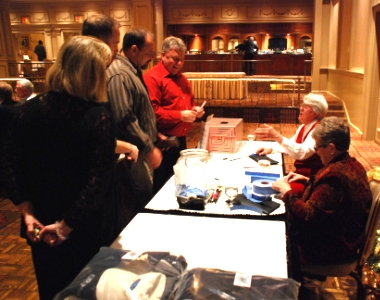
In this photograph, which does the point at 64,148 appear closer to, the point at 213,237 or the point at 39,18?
the point at 213,237

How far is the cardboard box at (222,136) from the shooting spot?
105 inches

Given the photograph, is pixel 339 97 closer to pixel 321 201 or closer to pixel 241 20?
pixel 241 20

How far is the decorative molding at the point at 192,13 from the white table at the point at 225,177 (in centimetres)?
1040

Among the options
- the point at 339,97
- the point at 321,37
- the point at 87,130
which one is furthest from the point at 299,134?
the point at 321,37

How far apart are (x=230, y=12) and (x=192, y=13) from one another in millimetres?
1269

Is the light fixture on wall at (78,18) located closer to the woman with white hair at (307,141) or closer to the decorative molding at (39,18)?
the decorative molding at (39,18)

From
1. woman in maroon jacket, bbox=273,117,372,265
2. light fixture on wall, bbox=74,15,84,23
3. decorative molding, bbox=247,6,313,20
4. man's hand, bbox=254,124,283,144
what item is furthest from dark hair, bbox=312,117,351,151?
light fixture on wall, bbox=74,15,84,23

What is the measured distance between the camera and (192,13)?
12.5 meters

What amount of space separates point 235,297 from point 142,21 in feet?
39.7

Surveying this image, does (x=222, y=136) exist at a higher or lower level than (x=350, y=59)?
lower

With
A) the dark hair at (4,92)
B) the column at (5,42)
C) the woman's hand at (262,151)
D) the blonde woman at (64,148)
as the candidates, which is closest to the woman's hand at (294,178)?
the woman's hand at (262,151)

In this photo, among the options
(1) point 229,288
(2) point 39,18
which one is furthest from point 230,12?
(1) point 229,288

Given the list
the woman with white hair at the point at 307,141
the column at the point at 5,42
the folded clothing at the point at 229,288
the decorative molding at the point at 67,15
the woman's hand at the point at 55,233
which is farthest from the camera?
the decorative molding at the point at 67,15

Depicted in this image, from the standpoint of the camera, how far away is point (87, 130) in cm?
127
